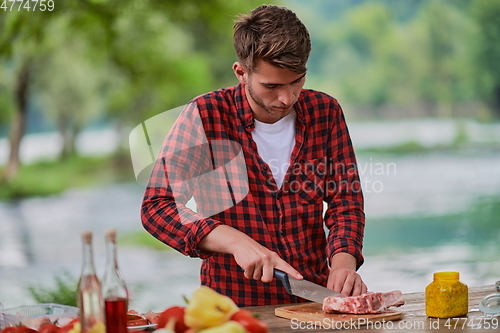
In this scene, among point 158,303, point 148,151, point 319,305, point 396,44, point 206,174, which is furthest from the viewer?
point 396,44

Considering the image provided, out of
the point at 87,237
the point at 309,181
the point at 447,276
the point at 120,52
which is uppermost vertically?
the point at 120,52

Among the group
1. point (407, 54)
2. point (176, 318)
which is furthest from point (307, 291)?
point (407, 54)

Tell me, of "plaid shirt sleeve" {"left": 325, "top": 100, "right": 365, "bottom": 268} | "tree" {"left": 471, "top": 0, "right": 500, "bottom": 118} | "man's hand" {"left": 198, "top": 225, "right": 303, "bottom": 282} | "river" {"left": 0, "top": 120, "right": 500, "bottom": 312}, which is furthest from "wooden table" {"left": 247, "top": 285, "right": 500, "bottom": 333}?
"tree" {"left": 471, "top": 0, "right": 500, "bottom": 118}

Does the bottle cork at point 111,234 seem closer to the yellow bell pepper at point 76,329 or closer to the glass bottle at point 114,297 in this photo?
the glass bottle at point 114,297

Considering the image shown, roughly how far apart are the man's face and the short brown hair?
2cm

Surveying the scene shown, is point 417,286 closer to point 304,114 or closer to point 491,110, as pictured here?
point 491,110

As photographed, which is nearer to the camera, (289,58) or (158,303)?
(289,58)

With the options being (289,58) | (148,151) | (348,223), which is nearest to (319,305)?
(348,223)

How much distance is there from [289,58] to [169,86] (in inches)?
168

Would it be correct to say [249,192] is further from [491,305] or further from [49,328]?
[49,328]

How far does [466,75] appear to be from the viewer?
674cm

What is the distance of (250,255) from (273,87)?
22.0 inches

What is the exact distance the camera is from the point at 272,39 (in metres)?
2.13

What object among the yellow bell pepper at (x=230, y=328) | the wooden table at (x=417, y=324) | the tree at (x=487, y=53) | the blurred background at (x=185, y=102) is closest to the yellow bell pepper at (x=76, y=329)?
the yellow bell pepper at (x=230, y=328)
